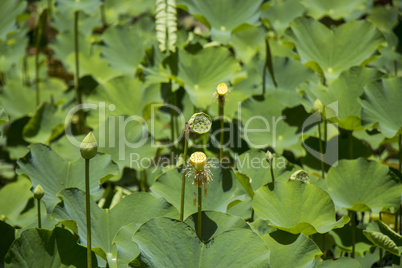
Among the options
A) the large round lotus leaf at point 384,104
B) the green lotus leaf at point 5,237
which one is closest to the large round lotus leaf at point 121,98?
the green lotus leaf at point 5,237

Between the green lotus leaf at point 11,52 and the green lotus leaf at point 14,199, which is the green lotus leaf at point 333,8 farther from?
the green lotus leaf at point 14,199

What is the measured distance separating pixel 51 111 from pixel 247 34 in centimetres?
98

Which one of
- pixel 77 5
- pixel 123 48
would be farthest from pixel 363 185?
pixel 77 5

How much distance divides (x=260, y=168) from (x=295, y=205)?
0.20 meters

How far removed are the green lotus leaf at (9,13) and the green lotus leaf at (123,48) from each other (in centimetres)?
39

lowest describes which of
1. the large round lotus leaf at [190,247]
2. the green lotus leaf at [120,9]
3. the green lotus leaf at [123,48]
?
the large round lotus leaf at [190,247]

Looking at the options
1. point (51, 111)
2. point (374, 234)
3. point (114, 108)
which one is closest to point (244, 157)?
point (374, 234)

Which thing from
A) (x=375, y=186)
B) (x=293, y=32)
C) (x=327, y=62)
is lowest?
(x=375, y=186)

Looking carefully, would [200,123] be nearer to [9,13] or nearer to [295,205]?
[295,205]

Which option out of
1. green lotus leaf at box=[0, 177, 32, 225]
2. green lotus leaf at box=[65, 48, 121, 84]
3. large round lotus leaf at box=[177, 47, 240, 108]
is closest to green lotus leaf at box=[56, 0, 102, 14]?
green lotus leaf at box=[65, 48, 121, 84]

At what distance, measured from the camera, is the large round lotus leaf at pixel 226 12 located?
72.2 inches

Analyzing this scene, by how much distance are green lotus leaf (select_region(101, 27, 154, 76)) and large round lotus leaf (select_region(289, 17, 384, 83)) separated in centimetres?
67

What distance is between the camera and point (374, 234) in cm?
→ 106

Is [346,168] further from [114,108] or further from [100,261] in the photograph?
[114,108]
